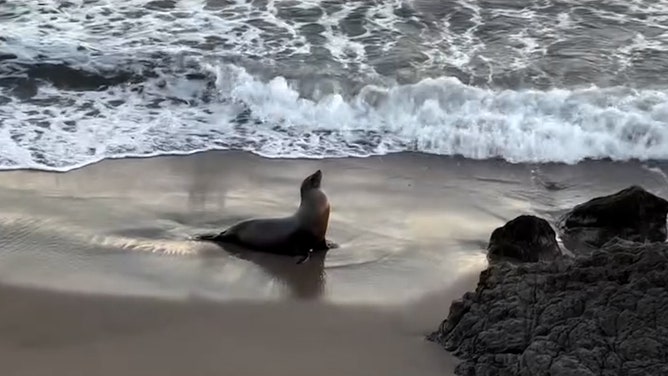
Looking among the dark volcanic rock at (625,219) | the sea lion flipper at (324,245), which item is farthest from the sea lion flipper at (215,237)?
the dark volcanic rock at (625,219)

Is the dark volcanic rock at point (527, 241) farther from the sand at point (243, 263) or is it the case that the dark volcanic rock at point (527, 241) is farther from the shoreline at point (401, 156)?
the shoreline at point (401, 156)

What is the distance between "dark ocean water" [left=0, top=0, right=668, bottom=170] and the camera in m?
7.70

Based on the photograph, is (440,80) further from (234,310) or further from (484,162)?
(234,310)

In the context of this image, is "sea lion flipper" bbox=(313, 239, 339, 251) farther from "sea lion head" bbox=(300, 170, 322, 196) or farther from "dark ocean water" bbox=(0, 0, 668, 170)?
"dark ocean water" bbox=(0, 0, 668, 170)

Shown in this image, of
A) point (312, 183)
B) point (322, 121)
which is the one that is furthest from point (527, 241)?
point (322, 121)

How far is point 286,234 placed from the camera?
5.79 m

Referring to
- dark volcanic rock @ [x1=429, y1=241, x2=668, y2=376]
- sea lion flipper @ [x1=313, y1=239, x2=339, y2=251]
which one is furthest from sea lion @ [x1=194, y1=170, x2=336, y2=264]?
dark volcanic rock @ [x1=429, y1=241, x2=668, y2=376]

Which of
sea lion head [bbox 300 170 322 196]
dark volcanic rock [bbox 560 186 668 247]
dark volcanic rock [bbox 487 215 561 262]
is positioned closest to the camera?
dark volcanic rock [bbox 487 215 561 262]

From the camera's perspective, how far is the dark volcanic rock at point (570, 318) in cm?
390

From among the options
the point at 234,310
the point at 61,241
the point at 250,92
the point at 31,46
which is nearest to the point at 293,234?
the point at 234,310

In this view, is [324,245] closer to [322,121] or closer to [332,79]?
[322,121]

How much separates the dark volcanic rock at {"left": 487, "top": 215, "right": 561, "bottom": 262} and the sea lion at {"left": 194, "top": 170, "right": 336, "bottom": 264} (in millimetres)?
943

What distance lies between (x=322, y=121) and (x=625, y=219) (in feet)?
9.39

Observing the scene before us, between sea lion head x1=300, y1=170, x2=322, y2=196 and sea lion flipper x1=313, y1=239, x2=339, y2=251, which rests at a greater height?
sea lion head x1=300, y1=170, x2=322, y2=196
